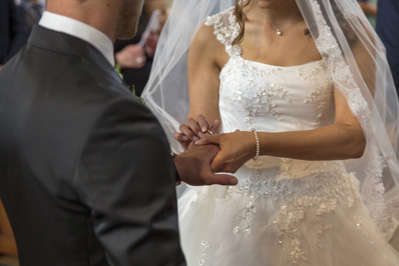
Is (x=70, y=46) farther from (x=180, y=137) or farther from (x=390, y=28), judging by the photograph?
(x=390, y=28)

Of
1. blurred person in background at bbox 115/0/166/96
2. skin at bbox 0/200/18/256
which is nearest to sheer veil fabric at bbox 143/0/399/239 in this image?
blurred person in background at bbox 115/0/166/96

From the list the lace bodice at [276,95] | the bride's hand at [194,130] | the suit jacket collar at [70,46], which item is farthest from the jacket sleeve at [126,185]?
the lace bodice at [276,95]

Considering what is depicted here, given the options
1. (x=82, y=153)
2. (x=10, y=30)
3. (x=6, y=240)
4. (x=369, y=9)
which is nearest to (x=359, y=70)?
(x=82, y=153)

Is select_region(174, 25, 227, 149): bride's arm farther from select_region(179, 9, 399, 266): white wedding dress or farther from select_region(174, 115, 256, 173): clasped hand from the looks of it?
select_region(174, 115, 256, 173): clasped hand

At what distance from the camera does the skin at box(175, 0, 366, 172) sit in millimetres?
1812

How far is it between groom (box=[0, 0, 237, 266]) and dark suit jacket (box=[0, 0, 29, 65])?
3187mm

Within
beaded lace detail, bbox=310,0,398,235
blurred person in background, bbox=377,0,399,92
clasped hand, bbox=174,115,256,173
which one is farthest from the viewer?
blurred person in background, bbox=377,0,399,92

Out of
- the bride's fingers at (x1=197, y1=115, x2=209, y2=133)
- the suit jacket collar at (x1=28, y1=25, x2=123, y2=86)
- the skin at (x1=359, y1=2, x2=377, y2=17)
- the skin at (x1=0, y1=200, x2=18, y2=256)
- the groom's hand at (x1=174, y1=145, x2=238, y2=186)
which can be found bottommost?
the skin at (x1=0, y1=200, x2=18, y2=256)

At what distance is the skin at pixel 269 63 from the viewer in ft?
5.95

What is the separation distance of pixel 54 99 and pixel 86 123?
0.34 feet

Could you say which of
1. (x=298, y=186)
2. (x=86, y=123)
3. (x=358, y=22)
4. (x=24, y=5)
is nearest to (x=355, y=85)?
(x=358, y=22)

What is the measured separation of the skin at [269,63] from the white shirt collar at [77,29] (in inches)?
26.0

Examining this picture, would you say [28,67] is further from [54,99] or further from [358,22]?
[358,22]

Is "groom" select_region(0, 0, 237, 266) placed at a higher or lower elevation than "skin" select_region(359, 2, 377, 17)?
higher
